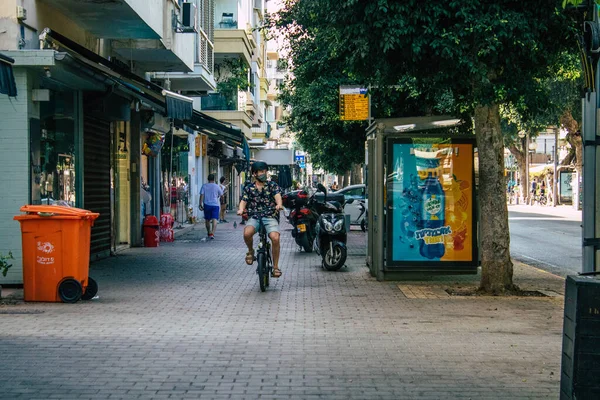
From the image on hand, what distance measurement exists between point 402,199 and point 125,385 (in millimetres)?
7335

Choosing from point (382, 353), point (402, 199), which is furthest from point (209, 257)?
point (382, 353)

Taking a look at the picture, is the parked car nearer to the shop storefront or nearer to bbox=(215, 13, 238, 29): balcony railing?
the shop storefront

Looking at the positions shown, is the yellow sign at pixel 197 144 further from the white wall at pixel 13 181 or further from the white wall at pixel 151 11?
the white wall at pixel 13 181

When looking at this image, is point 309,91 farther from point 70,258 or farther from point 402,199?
point 70,258

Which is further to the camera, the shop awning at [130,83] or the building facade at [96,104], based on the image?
the shop awning at [130,83]

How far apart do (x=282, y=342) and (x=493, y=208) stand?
15.4 ft

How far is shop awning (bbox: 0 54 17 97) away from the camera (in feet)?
34.4

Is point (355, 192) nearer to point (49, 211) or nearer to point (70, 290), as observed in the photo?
point (70, 290)

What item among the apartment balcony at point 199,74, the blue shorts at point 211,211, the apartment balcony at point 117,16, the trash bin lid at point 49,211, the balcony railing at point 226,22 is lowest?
the blue shorts at point 211,211

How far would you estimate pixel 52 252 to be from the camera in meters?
10.5

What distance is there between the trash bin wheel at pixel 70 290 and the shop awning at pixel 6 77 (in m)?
2.42

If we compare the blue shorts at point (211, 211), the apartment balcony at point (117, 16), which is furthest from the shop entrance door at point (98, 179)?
the blue shorts at point (211, 211)

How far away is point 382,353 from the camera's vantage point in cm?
760

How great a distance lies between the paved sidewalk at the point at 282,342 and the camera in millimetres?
6328
